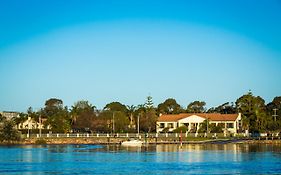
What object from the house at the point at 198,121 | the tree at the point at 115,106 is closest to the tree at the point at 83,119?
the house at the point at 198,121

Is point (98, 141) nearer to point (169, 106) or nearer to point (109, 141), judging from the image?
point (109, 141)

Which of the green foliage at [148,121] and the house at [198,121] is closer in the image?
the house at [198,121]

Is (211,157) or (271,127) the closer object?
(211,157)

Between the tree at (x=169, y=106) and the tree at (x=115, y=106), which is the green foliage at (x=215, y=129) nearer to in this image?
the tree at (x=115, y=106)

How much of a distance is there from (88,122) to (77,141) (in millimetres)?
21289

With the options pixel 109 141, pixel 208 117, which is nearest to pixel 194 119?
pixel 208 117

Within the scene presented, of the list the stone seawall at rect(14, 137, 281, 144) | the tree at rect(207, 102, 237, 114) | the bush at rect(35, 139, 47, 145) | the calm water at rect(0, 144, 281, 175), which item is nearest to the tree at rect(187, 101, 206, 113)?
the tree at rect(207, 102, 237, 114)

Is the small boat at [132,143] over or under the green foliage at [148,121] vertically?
under

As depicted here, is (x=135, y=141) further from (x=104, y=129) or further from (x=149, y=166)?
(x=149, y=166)

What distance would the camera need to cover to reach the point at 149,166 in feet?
195

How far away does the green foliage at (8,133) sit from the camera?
113 metres

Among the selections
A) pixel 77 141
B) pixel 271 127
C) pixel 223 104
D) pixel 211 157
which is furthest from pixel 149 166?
pixel 223 104

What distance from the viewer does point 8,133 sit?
115 m

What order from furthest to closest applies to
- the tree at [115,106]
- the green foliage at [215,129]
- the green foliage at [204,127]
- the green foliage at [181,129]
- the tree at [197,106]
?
1. the tree at [197,106]
2. the tree at [115,106]
3. the green foliage at [215,129]
4. the green foliage at [204,127]
5. the green foliage at [181,129]
